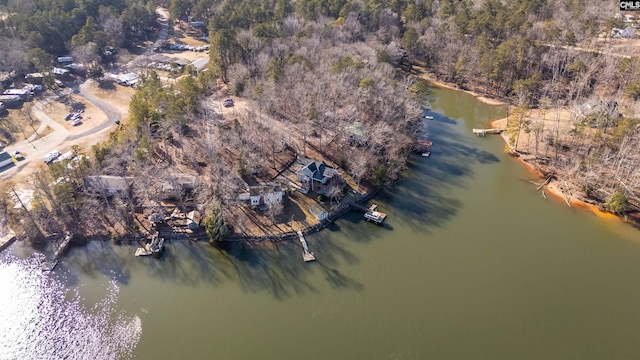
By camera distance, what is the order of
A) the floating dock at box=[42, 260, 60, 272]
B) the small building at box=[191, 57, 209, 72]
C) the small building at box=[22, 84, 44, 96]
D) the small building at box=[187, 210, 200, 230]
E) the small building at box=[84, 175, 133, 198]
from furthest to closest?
the small building at box=[191, 57, 209, 72] → the small building at box=[22, 84, 44, 96] → the small building at box=[84, 175, 133, 198] → the small building at box=[187, 210, 200, 230] → the floating dock at box=[42, 260, 60, 272]

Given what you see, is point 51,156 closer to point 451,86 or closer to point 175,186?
point 175,186

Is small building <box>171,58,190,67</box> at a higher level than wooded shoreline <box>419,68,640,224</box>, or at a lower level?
higher

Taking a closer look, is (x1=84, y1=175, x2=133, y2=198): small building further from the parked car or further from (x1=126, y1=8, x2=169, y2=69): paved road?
(x1=126, y1=8, x2=169, y2=69): paved road

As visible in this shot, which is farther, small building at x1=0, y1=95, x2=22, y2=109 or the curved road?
small building at x1=0, y1=95, x2=22, y2=109

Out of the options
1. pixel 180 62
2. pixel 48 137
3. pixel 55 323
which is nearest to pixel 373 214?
pixel 55 323

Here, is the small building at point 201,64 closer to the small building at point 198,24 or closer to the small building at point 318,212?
the small building at point 198,24

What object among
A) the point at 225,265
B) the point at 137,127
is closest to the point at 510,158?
the point at 225,265

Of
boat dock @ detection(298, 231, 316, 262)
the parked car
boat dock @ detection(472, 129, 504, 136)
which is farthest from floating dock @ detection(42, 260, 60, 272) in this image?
boat dock @ detection(472, 129, 504, 136)
